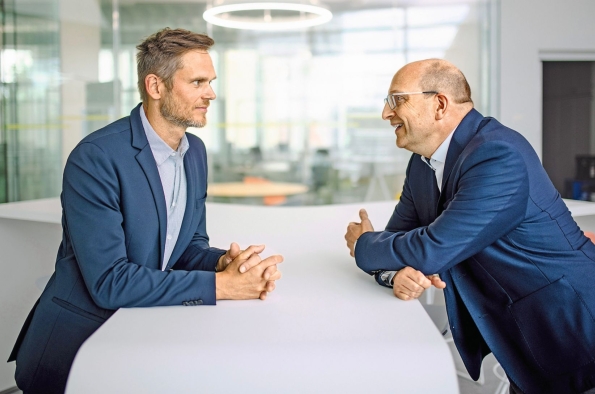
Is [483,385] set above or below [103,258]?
below

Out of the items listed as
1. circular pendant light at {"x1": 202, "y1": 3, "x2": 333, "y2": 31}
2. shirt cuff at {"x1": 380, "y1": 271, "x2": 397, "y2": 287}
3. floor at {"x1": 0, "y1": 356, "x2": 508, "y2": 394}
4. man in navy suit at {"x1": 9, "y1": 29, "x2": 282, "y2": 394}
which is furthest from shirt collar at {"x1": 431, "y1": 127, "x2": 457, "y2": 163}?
circular pendant light at {"x1": 202, "y1": 3, "x2": 333, "y2": 31}

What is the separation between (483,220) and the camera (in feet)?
5.85

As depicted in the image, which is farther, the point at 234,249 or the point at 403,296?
the point at 234,249

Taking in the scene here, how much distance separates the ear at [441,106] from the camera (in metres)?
2.04

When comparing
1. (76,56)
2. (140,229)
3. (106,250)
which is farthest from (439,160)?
(76,56)

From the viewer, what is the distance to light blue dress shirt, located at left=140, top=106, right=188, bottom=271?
193 centimetres

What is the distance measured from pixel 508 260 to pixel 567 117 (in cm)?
658

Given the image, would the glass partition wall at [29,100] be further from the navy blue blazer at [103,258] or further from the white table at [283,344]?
the white table at [283,344]

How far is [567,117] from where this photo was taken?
7.81m

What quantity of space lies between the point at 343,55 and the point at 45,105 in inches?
139

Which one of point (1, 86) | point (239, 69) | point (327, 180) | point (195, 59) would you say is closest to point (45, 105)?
point (1, 86)

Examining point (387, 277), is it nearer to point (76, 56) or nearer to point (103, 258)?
point (103, 258)

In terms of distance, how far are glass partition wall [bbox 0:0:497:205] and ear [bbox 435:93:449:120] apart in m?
5.59

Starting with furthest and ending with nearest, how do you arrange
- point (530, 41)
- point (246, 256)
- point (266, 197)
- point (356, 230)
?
point (266, 197), point (530, 41), point (356, 230), point (246, 256)
